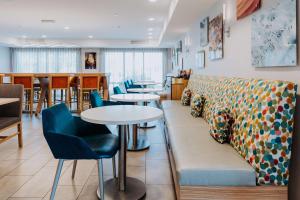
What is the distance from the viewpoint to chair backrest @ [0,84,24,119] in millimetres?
3680

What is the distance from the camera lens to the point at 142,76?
1298 cm

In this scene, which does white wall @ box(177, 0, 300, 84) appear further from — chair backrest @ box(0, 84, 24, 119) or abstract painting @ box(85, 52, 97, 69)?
abstract painting @ box(85, 52, 97, 69)

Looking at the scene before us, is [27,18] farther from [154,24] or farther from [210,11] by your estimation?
[210,11]

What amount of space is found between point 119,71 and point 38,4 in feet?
24.1

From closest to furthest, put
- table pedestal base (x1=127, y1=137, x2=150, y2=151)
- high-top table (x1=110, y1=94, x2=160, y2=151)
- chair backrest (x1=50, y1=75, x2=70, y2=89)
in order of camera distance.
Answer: high-top table (x1=110, y1=94, x2=160, y2=151), table pedestal base (x1=127, y1=137, x2=150, y2=151), chair backrest (x1=50, y1=75, x2=70, y2=89)

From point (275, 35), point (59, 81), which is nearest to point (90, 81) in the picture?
point (59, 81)

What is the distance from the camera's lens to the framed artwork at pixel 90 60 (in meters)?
12.6

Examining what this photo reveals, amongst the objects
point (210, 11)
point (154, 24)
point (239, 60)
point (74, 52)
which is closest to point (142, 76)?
point (74, 52)

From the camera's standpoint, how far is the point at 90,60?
12.6m

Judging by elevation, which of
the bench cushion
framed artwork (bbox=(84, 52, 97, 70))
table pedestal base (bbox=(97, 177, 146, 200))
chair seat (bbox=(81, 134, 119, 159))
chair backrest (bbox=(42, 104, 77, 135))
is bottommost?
table pedestal base (bbox=(97, 177, 146, 200))

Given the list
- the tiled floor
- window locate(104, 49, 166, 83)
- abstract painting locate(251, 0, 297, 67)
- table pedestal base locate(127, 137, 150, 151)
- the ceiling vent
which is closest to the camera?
abstract painting locate(251, 0, 297, 67)

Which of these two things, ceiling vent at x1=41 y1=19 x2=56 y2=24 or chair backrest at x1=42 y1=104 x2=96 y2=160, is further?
ceiling vent at x1=41 y1=19 x2=56 y2=24

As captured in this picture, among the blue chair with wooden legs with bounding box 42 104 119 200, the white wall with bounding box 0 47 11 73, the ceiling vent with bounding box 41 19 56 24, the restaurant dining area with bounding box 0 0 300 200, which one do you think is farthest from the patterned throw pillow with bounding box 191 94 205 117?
the white wall with bounding box 0 47 11 73

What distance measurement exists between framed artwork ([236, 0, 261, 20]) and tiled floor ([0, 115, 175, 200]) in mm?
1833
